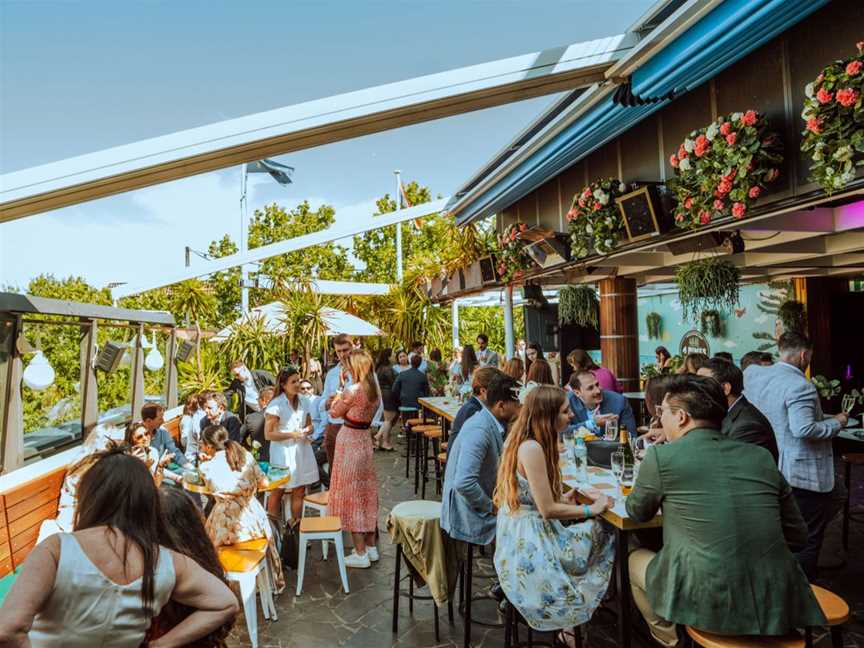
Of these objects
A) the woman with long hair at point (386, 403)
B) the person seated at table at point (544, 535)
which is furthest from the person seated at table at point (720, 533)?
the woman with long hair at point (386, 403)

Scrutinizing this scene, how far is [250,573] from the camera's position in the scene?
3.55 m

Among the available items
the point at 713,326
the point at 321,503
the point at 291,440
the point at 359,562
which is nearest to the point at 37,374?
the point at 291,440

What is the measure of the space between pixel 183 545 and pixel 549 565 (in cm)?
172

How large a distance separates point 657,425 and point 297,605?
2.91m

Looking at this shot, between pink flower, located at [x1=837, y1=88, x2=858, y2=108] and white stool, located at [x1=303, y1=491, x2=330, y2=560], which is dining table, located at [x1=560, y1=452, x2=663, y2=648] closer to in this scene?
pink flower, located at [x1=837, y1=88, x2=858, y2=108]

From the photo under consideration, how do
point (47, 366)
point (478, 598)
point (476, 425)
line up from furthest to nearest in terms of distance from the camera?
point (47, 366), point (478, 598), point (476, 425)

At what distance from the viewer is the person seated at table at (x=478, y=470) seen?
340 cm

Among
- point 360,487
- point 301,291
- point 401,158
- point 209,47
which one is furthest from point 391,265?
point 360,487

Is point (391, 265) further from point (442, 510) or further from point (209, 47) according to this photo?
point (442, 510)

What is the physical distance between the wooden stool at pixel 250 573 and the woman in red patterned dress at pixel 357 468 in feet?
3.04

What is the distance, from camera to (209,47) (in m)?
7.00

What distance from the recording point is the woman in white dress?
5.23 m

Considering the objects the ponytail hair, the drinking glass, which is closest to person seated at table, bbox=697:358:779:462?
the drinking glass

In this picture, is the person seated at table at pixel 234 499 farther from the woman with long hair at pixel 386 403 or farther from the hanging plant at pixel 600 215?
the woman with long hair at pixel 386 403
